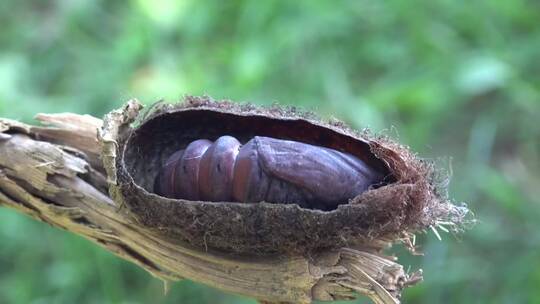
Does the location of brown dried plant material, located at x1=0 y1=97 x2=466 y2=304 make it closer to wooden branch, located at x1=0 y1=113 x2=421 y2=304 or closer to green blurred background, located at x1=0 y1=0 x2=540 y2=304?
wooden branch, located at x1=0 y1=113 x2=421 y2=304

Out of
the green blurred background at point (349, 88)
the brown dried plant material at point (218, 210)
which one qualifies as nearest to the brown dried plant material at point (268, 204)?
the brown dried plant material at point (218, 210)

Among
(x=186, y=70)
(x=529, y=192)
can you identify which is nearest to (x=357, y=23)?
(x=186, y=70)

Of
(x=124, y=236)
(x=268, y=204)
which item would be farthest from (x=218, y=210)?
(x=124, y=236)

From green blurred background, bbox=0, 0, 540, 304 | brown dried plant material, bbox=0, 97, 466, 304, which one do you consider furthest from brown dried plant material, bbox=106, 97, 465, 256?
green blurred background, bbox=0, 0, 540, 304

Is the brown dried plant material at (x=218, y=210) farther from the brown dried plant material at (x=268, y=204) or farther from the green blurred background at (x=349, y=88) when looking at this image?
the green blurred background at (x=349, y=88)

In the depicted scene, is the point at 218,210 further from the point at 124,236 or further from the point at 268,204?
the point at 124,236

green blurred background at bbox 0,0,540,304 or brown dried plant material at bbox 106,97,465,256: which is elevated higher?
green blurred background at bbox 0,0,540,304
